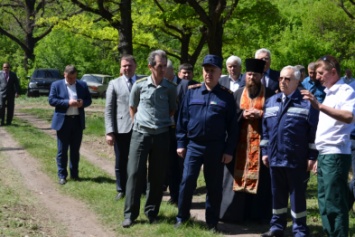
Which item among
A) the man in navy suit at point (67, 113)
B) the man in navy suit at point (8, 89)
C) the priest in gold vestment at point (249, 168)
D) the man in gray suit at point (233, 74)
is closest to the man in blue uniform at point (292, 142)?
the priest in gold vestment at point (249, 168)

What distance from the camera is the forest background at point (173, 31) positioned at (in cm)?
2152

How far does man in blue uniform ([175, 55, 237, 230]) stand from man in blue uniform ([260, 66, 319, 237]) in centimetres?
58

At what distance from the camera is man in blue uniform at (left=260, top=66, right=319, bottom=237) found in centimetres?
779

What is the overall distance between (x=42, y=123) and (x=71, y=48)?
89.7 ft

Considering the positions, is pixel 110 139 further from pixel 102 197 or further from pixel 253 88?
pixel 253 88

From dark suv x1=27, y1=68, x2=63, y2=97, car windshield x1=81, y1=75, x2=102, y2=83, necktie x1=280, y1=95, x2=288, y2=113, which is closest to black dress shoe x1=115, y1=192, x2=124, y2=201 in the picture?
necktie x1=280, y1=95, x2=288, y2=113

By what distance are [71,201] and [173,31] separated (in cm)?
1786

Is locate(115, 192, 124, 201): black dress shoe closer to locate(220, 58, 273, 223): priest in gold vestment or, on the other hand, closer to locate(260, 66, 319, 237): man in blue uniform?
locate(220, 58, 273, 223): priest in gold vestment

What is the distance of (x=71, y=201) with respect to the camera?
1044cm

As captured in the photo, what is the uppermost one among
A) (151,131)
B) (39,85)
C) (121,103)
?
(121,103)

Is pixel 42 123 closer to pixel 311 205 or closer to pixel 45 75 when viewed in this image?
pixel 311 205

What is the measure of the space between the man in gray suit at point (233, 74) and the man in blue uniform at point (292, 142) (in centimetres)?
152

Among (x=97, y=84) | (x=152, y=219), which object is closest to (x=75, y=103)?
(x=152, y=219)

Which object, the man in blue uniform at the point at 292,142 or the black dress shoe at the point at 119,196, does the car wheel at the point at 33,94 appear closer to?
the black dress shoe at the point at 119,196
